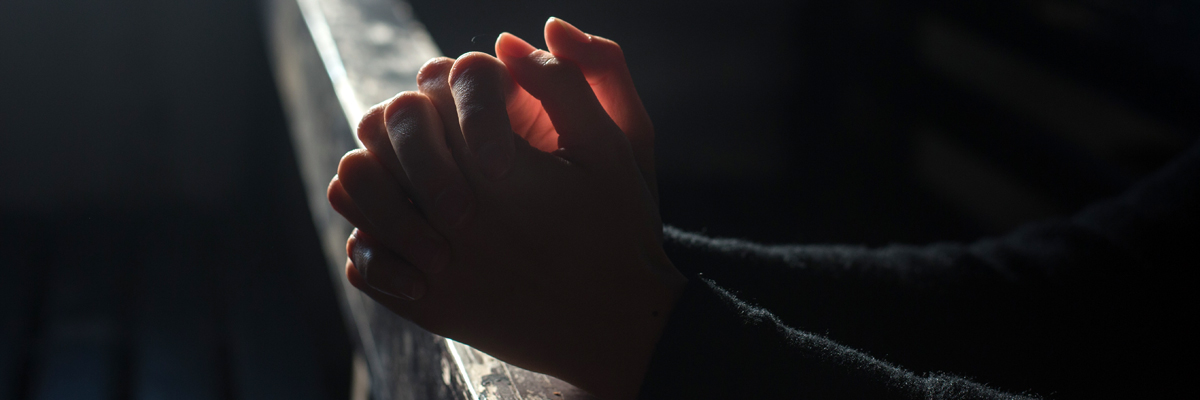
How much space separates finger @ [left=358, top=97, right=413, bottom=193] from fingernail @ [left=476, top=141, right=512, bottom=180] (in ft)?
0.16

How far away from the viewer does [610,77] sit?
1.35 ft

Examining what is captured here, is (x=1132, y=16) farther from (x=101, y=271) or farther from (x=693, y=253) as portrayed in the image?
(x=101, y=271)

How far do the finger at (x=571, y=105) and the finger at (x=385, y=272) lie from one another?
0.35ft

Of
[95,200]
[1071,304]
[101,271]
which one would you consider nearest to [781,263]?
[1071,304]

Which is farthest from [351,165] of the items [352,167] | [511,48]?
[511,48]

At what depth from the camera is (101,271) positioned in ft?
3.00

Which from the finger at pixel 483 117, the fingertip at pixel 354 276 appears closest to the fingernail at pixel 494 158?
the finger at pixel 483 117

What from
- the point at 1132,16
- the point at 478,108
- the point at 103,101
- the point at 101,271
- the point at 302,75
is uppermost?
the point at 1132,16

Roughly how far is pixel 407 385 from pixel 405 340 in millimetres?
48

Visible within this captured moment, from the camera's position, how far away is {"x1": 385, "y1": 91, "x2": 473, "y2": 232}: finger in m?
0.34

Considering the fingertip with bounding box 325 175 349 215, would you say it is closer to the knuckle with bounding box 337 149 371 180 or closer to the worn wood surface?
the knuckle with bounding box 337 149 371 180

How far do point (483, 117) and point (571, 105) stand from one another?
5 centimetres

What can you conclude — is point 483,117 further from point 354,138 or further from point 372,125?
point 354,138

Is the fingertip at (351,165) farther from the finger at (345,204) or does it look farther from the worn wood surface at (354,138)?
the worn wood surface at (354,138)
